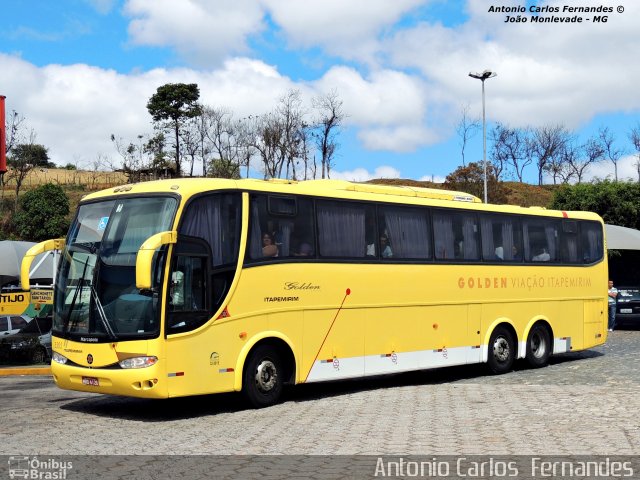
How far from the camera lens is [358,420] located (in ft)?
37.1

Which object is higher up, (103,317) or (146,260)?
(146,260)

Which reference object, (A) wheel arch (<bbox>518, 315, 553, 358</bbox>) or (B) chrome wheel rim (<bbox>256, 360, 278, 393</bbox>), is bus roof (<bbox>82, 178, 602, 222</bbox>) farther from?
(B) chrome wheel rim (<bbox>256, 360, 278, 393</bbox>)

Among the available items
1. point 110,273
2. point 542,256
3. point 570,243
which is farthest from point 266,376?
point 570,243

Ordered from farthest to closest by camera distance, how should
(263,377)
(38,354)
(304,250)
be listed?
(38,354)
(304,250)
(263,377)

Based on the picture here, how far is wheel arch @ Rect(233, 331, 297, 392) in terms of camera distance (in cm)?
1234

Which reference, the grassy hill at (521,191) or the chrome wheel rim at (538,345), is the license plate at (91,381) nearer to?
the chrome wheel rim at (538,345)

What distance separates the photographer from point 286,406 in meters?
13.0

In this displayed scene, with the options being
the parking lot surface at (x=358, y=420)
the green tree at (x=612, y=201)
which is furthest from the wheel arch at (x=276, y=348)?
the green tree at (x=612, y=201)

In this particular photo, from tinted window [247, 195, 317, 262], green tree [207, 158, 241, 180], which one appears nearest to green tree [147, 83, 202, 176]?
green tree [207, 158, 241, 180]

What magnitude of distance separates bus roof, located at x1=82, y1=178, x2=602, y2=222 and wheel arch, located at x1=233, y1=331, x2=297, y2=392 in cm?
225

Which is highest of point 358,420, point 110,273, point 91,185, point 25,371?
point 91,185

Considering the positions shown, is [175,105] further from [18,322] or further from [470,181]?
[18,322]

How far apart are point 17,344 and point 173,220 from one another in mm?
12564

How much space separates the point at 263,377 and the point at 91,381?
2501mm
